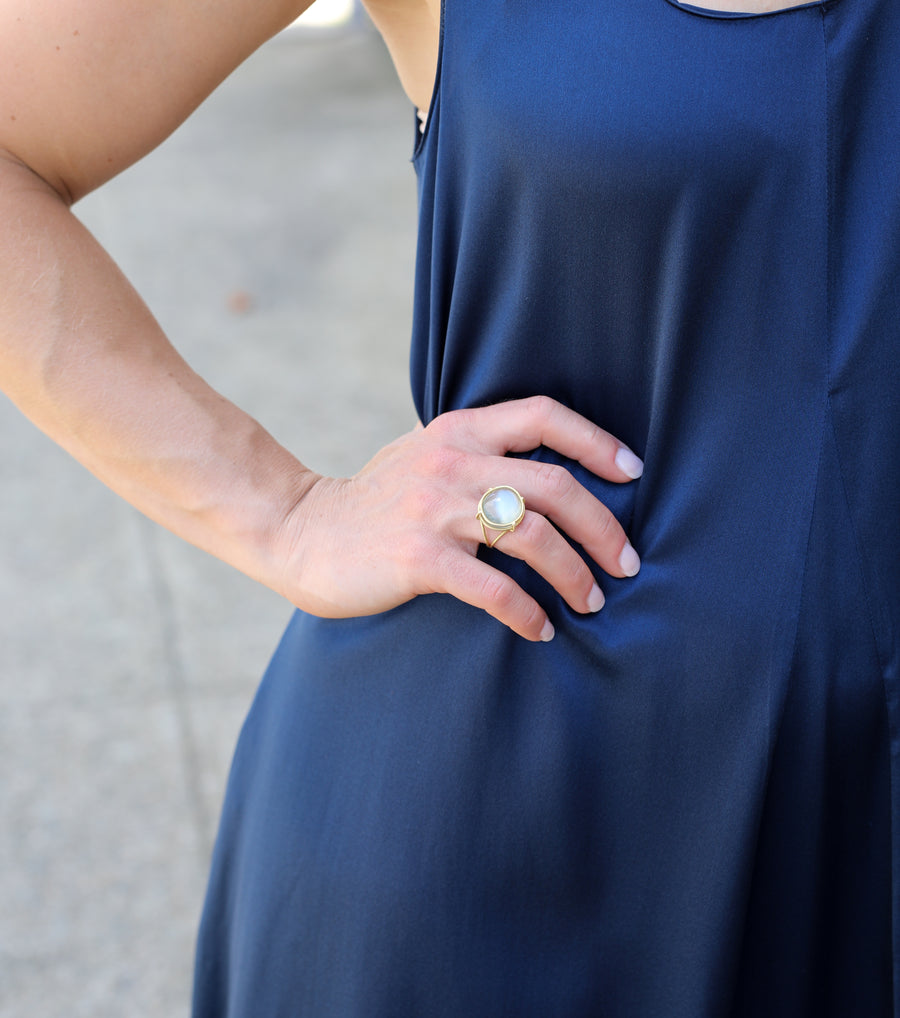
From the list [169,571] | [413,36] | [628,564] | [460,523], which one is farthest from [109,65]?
[169,571]

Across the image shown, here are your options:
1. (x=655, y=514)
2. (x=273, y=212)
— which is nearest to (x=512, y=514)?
(x=655, y=514)

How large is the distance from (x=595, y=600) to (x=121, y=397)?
0.49 metres

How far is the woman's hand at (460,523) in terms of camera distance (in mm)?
959

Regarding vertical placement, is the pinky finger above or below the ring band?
below

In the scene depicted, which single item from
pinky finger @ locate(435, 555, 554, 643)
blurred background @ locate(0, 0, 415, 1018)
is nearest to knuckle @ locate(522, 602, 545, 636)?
pinky finger @ locate(435, 555, 554, 643)

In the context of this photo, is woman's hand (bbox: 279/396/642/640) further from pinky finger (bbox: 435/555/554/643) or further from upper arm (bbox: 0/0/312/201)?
upper arm (bbox: 0/0/312/201)

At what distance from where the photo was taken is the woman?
0.84 meters

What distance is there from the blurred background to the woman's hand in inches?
63.3

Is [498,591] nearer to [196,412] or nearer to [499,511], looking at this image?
[499,511]

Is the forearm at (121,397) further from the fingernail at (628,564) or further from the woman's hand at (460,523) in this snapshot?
the fingernail at (628,564)

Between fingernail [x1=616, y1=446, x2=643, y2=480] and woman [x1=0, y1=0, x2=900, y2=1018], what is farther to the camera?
fingernail [x1=616, y1=446, x2=643, y2=480]

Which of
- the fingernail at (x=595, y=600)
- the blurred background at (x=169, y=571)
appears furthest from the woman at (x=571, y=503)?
the blurred background at (x=169, y=571)

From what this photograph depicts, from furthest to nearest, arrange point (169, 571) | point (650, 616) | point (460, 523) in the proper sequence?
1. point (169, 571)
2. point (460, 523)
3. point (650, 616)

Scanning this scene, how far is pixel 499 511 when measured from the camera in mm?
1003
